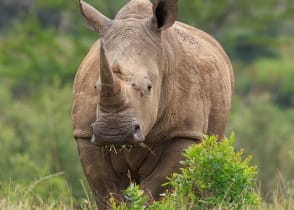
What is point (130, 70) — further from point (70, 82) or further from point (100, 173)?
point (70, 82)

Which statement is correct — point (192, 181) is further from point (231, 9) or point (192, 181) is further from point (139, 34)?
point (231, 9)

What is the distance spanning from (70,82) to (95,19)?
3694cm

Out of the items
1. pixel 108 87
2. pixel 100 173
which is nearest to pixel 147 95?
pixel 108 87

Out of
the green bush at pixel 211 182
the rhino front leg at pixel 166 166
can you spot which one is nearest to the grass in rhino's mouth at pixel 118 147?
the rhino front leg at pixel 166 166

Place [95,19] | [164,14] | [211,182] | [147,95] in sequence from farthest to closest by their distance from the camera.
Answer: [95,19]
[164,14]
[147,95]
[211,182]

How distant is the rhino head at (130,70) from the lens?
9719 mm

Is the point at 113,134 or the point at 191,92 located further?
the point at 191,92

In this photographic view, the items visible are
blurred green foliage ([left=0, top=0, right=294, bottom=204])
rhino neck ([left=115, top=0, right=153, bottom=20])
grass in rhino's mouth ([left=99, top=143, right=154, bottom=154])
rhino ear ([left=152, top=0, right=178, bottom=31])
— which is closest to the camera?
grass in rhino's mouth ([left=99, top=143, right=154, bottom=154])

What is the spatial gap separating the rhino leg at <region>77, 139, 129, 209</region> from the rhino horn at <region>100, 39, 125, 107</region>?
1183 mm

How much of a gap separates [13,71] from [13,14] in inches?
912

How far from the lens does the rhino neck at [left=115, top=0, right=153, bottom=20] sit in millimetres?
10807

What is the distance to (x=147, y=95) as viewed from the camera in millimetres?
10273

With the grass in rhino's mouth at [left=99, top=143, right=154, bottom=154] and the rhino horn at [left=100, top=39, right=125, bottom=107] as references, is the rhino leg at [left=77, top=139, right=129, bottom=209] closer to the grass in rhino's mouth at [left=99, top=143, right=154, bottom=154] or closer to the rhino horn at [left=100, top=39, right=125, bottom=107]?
the grass in rhino's mouth at [left=99, top=143, right=154, bottom=154]

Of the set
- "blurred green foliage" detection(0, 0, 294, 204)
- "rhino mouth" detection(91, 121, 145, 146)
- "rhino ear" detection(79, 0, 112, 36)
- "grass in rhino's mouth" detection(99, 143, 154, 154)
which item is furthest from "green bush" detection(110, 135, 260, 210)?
"blurred green foliage" detection(0, 0, 294, 204)
